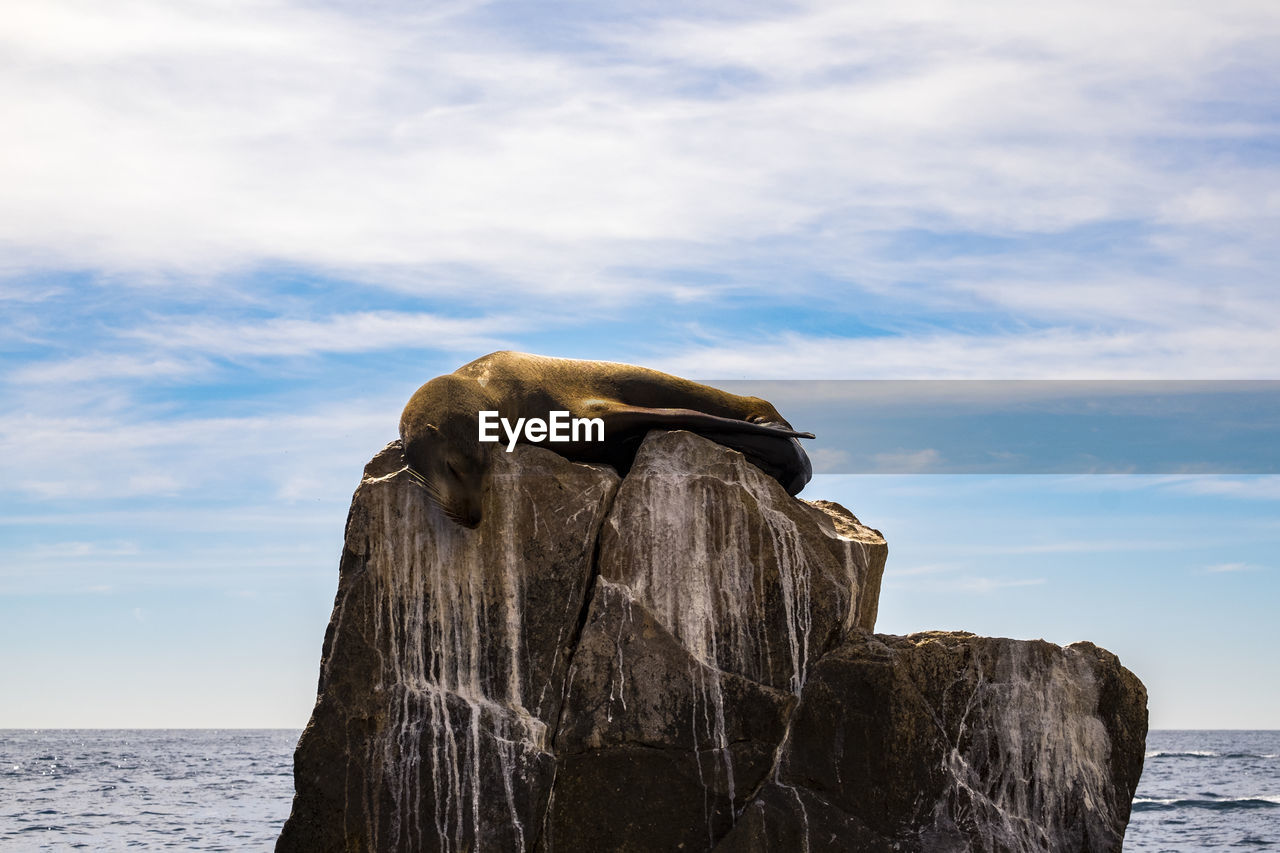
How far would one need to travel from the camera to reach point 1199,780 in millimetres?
36031

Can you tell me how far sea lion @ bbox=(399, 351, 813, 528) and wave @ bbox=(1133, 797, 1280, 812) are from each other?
1949cm

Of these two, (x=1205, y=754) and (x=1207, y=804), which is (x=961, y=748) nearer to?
(x=1207, y=804)

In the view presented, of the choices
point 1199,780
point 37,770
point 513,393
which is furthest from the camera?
point 37,770

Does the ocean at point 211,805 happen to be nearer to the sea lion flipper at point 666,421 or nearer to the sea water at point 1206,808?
the sea water at point 1206,808

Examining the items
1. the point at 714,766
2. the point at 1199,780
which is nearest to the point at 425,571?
→ the point at 714,766

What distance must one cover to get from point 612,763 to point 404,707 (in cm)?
144

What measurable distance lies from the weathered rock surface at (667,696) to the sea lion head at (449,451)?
0.36 feet

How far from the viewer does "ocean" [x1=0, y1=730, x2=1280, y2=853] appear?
727 inches

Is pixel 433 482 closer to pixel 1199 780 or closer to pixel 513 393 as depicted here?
pixel 513 393

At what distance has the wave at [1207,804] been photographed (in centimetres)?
2662

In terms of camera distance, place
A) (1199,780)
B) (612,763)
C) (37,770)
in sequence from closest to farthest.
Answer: (612,763) → (1199,780) → (37,770)

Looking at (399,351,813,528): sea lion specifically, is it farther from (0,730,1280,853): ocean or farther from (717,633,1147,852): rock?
(0,730,1280,853): ocean

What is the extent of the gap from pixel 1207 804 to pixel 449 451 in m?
23.3

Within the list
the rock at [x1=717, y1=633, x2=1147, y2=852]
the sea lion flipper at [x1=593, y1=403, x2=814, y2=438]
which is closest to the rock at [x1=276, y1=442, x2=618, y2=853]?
the sea lion flipper at [x1=593, y1=403, x2=814, y2=438]
